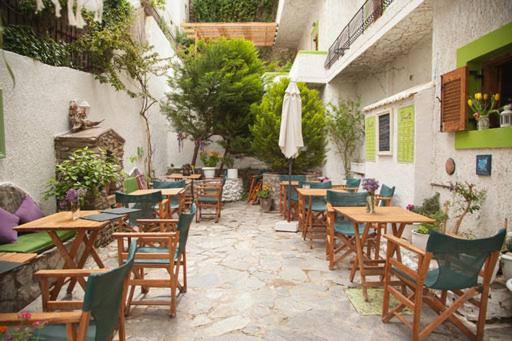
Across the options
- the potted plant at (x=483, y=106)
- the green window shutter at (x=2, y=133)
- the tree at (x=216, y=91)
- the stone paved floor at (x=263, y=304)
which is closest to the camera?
the stone paved floor at (x=263, y=304)

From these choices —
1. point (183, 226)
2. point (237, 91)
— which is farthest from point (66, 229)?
point (237, 91)

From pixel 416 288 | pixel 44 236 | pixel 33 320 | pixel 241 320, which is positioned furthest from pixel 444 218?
pixel 44 236

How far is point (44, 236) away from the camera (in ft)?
13.6

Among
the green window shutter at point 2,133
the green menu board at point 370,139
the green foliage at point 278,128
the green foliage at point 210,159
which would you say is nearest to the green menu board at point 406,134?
the green menu board at point 370,139

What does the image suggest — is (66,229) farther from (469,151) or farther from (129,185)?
(469,151)

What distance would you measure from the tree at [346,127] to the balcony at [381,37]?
936 millimetres

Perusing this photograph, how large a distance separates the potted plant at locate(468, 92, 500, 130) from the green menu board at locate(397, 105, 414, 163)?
1237mm

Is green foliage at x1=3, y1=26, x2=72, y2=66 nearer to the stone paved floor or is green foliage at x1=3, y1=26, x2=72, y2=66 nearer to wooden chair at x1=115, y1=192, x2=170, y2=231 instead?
wooden chair at x1=115, y1=192, x2=170, y2=231

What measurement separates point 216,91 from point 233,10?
8828mm

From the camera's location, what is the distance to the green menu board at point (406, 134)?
5486mm

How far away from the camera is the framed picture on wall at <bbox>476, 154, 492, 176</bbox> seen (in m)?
3.85

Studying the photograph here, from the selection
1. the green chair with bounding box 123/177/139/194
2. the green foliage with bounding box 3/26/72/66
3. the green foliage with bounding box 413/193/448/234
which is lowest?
the green foliage with bounding box 413/193/448/234

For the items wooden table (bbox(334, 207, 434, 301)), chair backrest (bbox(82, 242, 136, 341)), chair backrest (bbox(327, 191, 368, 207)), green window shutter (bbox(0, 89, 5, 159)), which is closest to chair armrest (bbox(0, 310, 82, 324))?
chair backrest (bbox(82, 242, 136, 341))

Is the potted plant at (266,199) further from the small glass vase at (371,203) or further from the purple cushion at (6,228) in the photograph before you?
the purple cushion at (6,228)
